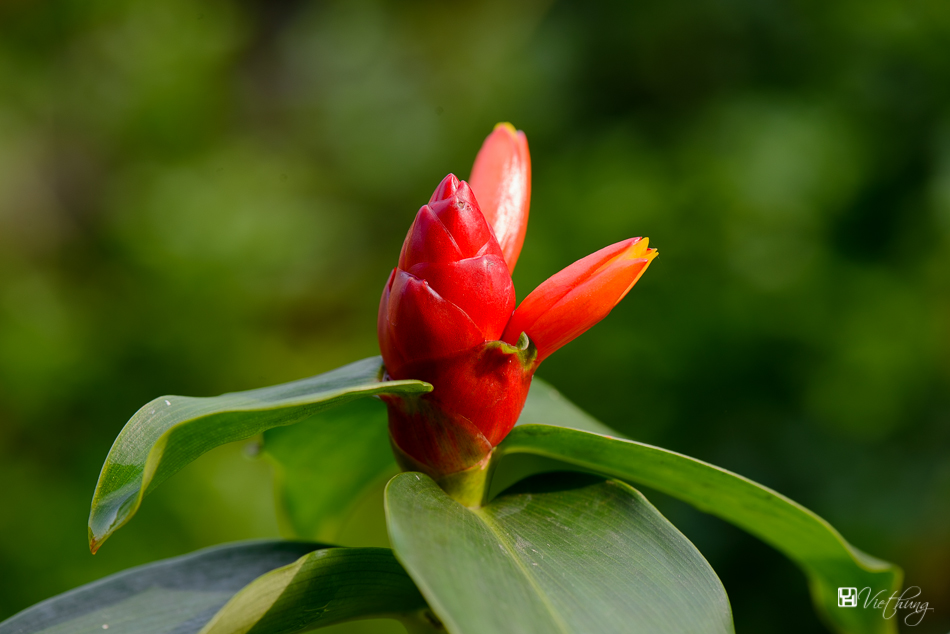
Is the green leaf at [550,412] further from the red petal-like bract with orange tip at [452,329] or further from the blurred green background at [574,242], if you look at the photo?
the blurred green background at [574,242]

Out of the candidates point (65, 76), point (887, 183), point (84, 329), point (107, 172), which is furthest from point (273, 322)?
point (887, 183)

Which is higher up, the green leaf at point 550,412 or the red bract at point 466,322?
the red bract at point 466,322

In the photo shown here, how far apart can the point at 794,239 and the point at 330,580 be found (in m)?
1.56

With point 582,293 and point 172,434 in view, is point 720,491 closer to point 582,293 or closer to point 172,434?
point 582,293

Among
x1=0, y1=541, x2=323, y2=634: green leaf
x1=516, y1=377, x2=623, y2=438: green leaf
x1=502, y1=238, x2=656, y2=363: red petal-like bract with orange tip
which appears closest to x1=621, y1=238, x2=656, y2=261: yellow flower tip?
x1=502, y1=238, x2=656, y2=363: red petal-like bract with orange tip

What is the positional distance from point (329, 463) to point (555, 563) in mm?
374

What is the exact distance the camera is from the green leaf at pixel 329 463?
2.20ft

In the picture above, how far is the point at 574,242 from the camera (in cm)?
190

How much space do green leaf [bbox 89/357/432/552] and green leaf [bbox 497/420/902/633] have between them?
122 millimetres

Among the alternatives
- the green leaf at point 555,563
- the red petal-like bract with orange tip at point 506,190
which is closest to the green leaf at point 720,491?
the green leaf at point 555,563

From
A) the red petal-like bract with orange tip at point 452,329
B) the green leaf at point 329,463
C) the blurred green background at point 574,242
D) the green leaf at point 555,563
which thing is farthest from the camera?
the blurred green background at point 574,242

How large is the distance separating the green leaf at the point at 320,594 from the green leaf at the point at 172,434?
86mm

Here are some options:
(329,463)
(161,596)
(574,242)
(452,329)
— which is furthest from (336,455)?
(574,242)

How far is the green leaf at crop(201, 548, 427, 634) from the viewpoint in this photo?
428mm
